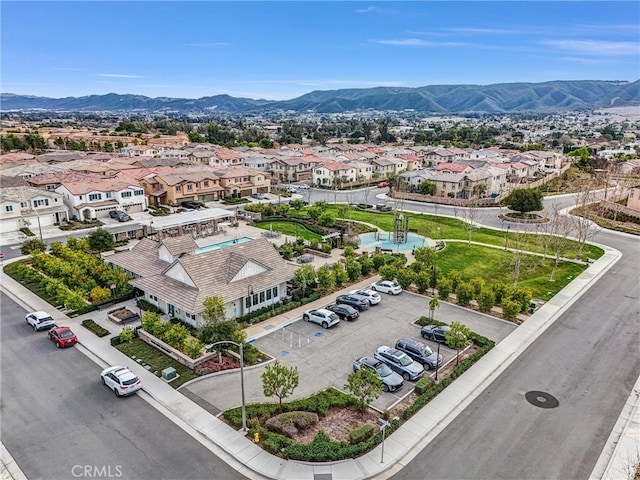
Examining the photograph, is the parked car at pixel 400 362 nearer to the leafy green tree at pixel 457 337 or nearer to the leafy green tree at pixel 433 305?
the leafy green tree at pixel 457 337

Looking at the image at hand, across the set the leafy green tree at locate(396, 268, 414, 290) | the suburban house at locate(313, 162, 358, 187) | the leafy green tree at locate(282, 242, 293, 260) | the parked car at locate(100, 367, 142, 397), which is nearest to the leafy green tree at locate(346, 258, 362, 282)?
the leafy green tree at locate(396, 268, 414, 290)

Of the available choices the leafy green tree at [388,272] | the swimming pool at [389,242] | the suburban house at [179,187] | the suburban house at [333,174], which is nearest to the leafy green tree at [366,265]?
the leafy green tree at [388,272]

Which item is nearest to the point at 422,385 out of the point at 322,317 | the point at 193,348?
the point at 322,317

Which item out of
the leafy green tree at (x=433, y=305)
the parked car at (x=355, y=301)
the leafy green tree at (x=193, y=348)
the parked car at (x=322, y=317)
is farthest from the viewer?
the parked car at (x=355, y=301)

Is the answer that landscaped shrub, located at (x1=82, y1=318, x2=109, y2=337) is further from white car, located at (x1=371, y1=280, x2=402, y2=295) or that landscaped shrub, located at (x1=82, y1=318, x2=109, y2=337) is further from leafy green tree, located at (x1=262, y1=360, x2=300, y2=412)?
→ white car, located at (x1=371, y1=280, x2=402, y2=295)

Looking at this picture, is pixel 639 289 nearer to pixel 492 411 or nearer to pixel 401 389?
pixel 492 411

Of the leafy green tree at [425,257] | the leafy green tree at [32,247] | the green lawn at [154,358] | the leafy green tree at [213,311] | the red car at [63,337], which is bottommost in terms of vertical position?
the green lawn at [154,358]
